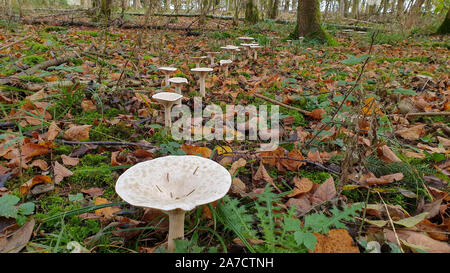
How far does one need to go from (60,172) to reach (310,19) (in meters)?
9.43

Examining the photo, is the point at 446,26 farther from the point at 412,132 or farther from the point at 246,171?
the point at 246,171

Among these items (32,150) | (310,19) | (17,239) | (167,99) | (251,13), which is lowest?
(17,239)

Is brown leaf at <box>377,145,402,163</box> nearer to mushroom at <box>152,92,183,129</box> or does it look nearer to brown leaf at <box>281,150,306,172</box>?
brown leaf at <box>281,150,306,172</box>

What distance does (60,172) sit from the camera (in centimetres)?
229

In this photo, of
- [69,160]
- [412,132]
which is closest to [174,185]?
[69,160]

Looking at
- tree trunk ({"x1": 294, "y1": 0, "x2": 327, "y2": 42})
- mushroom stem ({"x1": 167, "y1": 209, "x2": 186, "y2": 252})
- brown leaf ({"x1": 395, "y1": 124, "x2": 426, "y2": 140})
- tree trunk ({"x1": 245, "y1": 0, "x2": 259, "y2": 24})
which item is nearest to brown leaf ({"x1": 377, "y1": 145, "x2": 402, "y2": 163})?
brown leaf ({"x1": 395, "y1": 124, "x2": 426, "y2": 140})

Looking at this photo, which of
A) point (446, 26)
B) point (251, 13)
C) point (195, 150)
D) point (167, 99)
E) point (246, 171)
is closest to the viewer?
point (246, 171)

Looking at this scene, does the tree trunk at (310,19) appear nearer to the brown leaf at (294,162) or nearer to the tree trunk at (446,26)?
the tree trunk at (446,26)

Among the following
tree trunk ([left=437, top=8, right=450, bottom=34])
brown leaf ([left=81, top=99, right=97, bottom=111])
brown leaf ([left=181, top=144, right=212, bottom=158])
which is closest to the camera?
brown leaf ([left=181, top=144, right=212, bottom=158])

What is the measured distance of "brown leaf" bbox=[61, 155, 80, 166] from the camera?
2.44 metres

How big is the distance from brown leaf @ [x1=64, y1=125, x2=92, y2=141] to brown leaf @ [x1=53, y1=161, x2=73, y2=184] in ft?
1.83

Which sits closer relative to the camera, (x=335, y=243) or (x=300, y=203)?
(x=335, y=243)
